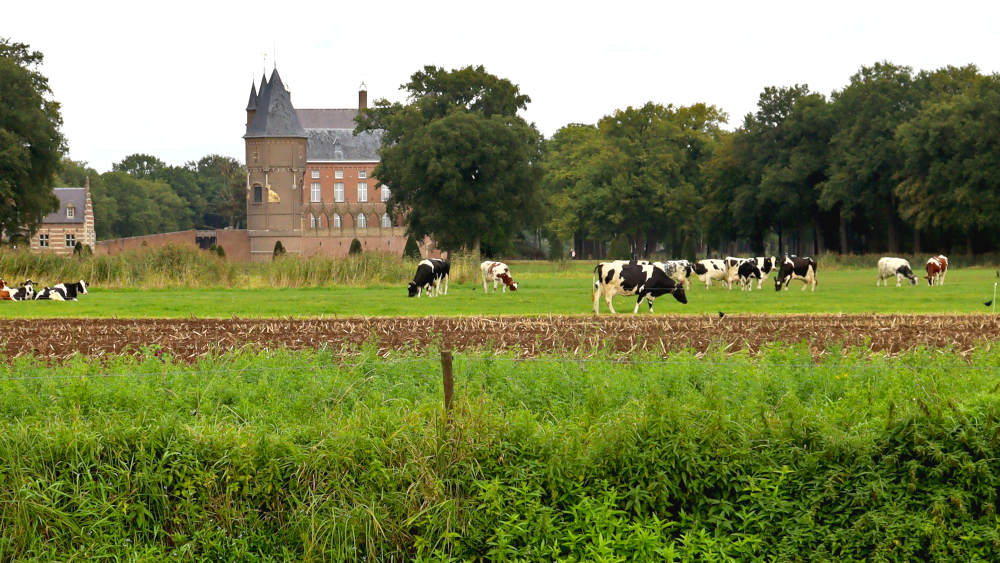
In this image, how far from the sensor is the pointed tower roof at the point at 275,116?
381 feet

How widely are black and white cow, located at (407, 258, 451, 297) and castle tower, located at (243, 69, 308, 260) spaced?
8104cm

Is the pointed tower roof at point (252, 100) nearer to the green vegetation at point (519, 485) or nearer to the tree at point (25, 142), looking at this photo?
the tree at point (25, 142)

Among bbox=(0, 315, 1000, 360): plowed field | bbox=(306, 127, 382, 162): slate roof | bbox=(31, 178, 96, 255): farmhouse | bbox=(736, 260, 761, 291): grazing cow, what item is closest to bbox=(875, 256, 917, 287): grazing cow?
bbox=(736, 260, 761, 291): grazing cow

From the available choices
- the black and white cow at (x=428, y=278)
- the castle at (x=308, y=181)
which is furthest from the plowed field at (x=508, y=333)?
the castle at (x=308, y=181)

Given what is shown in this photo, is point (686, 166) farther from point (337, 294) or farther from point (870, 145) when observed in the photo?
point (337, 294)

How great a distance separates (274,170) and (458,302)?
291ft

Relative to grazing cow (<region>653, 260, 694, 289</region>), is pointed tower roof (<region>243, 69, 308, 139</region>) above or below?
above

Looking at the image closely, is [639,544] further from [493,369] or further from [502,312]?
[502,312]

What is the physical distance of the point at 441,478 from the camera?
8805mm

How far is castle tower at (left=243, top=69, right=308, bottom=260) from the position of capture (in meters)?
115

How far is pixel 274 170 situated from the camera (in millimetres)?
116312

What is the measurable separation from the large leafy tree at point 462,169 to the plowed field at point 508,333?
44.7 metres

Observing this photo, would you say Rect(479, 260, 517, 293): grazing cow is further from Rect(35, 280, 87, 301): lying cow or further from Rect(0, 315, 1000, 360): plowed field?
Rect(0, 315, 1000, 360): plowed field

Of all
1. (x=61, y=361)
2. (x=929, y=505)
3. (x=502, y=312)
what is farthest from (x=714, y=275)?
(x=929, y=505)
